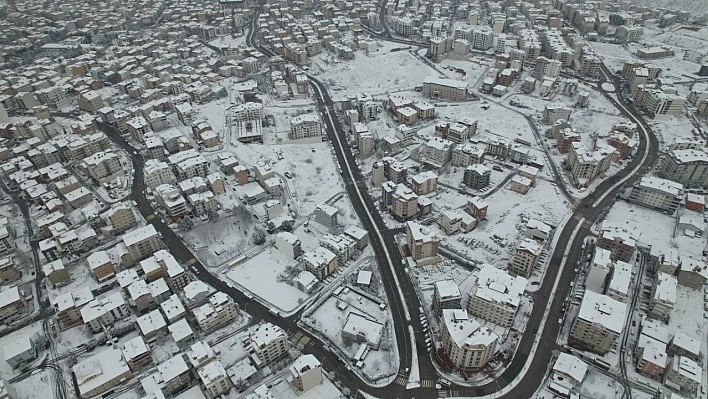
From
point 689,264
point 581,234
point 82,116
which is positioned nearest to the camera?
point 689,264

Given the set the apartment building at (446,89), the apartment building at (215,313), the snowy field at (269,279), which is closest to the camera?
the apartment building at (215,313)

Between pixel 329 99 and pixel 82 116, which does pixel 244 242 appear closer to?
pixel 329 99

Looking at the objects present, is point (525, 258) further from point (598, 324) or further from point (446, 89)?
point (446, 89)

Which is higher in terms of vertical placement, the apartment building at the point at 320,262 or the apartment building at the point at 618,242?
the apartment building at the point at 618,242

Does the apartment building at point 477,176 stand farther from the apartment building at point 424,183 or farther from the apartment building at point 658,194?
the apartment building at point 658,194

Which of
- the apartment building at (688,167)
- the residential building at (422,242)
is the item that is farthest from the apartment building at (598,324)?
the apartment building at (688,167)

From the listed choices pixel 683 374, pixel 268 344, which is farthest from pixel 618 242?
pixel 268 344

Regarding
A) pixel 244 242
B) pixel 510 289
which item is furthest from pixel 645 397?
pixel 244 242
